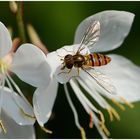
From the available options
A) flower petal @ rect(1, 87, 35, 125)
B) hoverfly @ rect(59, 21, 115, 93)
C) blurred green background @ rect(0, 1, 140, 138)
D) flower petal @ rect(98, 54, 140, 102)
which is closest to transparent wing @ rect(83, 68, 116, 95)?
hoverfly @ rect(59, 21, 115, 93)

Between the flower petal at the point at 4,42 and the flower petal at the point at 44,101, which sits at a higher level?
the flower petal at the point at 4,42

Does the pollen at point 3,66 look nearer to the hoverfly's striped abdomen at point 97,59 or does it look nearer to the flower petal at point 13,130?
the flower petal at point 13,130

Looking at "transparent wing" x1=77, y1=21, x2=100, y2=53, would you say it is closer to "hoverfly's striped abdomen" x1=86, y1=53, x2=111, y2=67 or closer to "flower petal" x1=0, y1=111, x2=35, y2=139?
"hoverfly's striped abdomen" x1=86, y1=53, x2=111, y2=67

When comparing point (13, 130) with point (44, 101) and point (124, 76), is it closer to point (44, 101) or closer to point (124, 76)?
point (44, 101)

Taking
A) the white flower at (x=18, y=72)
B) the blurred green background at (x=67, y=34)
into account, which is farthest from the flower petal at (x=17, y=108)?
the blurred green background at (x=67, y=34)

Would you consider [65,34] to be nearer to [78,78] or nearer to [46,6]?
[46,6]

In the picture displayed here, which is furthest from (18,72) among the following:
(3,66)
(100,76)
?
(100,76)

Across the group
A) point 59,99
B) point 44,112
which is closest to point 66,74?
point 44,112
